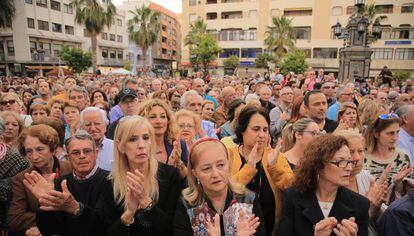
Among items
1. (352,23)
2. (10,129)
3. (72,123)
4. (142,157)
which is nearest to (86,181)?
(142,157)

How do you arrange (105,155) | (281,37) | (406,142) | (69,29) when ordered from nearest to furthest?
1. (105,155)
2. (406,142)
3. (281,37)
4. (69,29)

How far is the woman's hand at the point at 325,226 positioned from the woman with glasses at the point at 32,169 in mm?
2246

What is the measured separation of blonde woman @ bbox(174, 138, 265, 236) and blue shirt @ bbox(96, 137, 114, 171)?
1687mm

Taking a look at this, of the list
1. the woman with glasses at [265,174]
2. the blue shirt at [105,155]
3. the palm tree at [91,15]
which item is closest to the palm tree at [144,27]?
the palm tree at [91,15]

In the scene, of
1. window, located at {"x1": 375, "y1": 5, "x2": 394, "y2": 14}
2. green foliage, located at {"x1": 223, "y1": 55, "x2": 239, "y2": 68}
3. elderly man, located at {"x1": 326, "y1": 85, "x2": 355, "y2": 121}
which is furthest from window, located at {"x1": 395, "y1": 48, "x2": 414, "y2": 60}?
elderly man, located at {"x1": 326, "y1": 85, "x2": 355, "y2": 121}

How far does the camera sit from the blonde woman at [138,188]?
218cm

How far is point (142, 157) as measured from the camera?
2.54m

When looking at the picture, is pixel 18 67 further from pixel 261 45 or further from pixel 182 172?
pixel 182 172

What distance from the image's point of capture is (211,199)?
2.32 meters

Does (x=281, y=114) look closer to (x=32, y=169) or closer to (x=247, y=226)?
(x=247, y=226)

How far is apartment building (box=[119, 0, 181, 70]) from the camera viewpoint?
204ft

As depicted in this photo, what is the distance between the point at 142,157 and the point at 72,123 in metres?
2.84

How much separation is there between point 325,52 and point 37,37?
4266cm

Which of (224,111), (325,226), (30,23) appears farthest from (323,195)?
(30,23)
